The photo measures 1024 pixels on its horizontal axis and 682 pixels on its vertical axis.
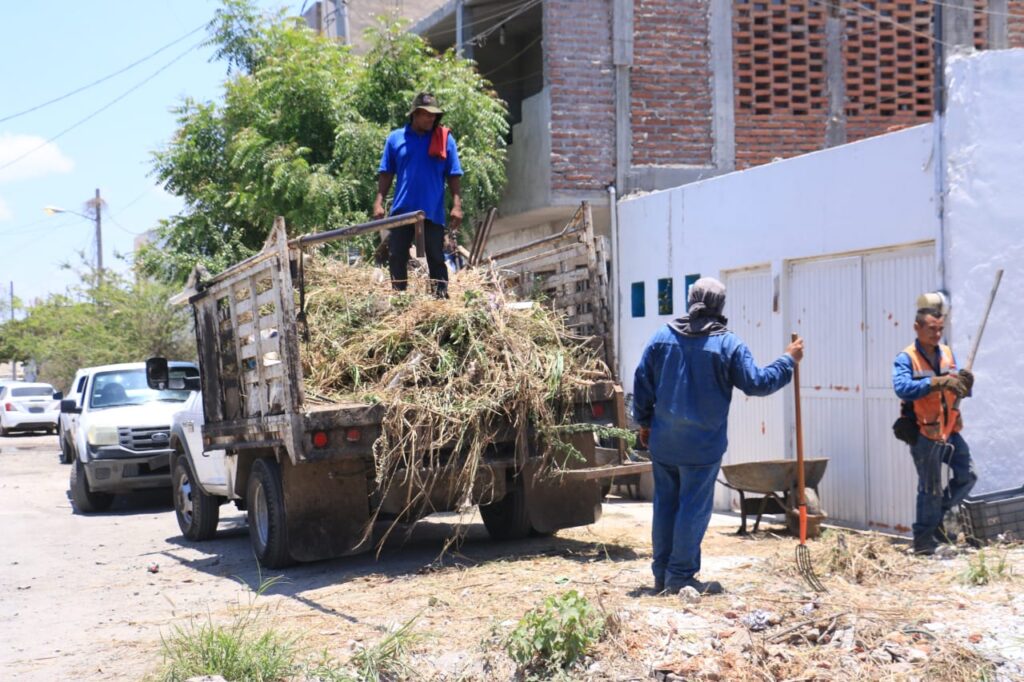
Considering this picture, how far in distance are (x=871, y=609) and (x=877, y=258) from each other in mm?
4148

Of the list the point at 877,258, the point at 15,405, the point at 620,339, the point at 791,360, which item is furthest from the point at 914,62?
the point at 15,405

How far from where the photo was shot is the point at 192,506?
35.7 ft

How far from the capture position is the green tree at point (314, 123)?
14.9 metres

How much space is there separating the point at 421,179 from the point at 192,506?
3.98m

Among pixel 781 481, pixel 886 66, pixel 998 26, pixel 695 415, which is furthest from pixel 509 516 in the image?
pixel 998 26

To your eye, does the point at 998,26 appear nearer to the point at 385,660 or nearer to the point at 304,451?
the point at 304,451

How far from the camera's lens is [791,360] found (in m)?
6.61

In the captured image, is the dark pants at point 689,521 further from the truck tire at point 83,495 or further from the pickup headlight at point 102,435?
the truck tire at point 83,495

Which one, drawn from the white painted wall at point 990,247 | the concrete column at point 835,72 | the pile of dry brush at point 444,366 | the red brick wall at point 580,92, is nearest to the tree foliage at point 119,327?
the red brick wall at point 580,92

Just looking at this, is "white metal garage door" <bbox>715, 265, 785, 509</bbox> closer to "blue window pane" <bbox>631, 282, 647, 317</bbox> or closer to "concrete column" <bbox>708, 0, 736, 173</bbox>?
"blue window pane" <bbox>631, 282, 647, 317</bbox>

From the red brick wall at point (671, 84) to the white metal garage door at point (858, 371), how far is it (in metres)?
4.83

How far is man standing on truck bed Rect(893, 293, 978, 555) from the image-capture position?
7.85 metres

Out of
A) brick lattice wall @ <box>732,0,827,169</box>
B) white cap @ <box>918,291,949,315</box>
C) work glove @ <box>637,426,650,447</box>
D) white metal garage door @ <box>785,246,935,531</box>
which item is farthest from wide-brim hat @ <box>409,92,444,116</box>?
brick lattice wall @ <box>732,0,827,169</box>

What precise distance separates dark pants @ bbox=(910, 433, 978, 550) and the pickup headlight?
9.32m
